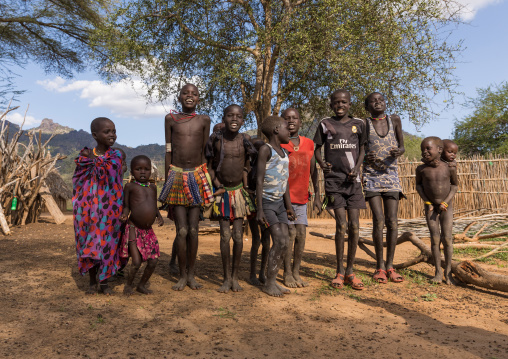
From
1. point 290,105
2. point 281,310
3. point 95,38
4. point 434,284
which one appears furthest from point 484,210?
point 95,38

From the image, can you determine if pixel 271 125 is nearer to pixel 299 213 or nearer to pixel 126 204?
pixel 299 213

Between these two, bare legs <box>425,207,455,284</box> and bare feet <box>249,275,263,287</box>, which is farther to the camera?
bare legs <box>425,207,455,284</box>

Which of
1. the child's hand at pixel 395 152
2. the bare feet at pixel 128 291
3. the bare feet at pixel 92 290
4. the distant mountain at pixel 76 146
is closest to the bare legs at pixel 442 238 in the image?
the child's hand at pixel 395 152

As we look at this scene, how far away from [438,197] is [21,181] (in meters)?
9.44

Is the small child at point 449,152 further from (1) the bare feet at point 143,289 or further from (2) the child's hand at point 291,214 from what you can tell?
(1) the bare feet at point 143,289

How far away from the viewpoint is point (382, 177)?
494 cm

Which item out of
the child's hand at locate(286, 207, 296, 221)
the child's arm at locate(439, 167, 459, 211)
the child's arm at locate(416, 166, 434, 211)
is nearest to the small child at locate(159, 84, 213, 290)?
the child's hand at locate(286, 207, 296, 221)

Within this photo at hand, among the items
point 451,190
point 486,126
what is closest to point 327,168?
point 451,190

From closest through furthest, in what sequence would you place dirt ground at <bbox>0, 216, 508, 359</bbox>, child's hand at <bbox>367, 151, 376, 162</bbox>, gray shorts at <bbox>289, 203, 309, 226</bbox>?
dirt ground at <bbox>0, 216, 508, 359</bbox>, gray shorts at <bbox>289, 203, 309, 226</bbox>, child's hand at <bbox>367, 151, 376, 162</bbox>

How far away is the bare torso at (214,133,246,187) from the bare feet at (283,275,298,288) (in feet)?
3.94

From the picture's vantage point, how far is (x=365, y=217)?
14859mm

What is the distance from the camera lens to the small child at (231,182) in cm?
430

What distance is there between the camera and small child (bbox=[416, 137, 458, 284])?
4922mm

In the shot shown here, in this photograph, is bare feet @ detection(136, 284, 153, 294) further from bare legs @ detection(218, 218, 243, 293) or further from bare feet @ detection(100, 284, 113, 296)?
bare legs @ detection(218, 218, 243, 293)
